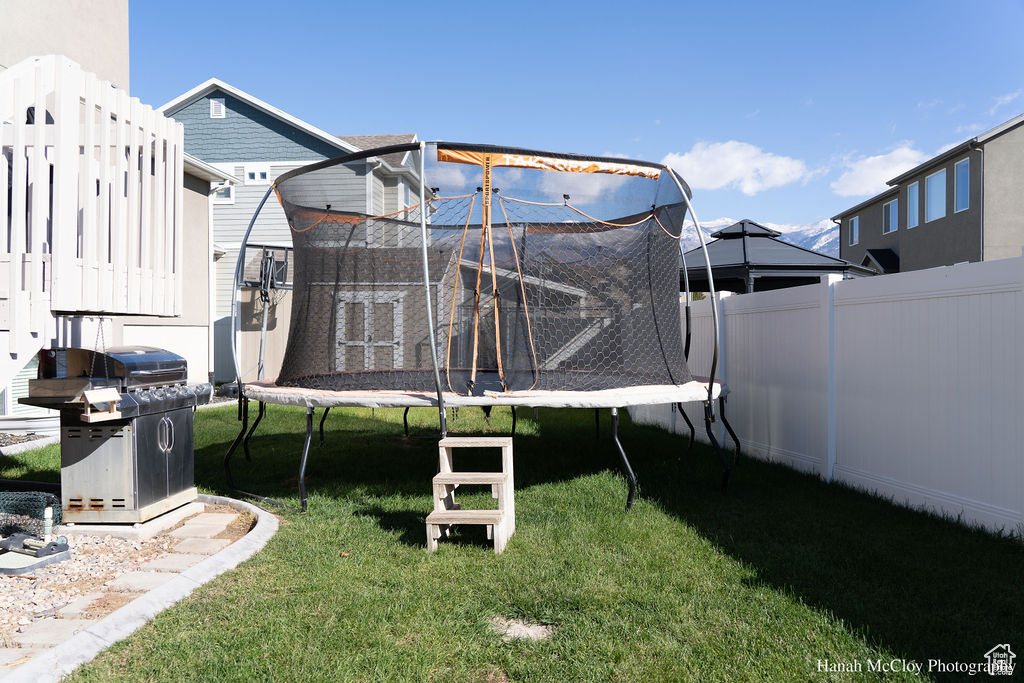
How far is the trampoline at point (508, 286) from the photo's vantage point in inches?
191

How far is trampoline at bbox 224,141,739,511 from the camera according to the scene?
191 inches

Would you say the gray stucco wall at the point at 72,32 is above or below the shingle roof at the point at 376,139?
below

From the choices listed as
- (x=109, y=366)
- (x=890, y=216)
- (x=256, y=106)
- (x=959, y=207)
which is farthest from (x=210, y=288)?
Result: (x=890, y=216)

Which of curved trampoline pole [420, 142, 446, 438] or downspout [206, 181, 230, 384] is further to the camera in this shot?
downspout [206, 181, 230, 384]

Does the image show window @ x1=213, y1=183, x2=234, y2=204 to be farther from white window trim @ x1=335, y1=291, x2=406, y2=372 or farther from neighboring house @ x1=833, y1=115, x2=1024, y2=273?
neighboring house @ x1=833, y1=115, x2=1024, y2=273

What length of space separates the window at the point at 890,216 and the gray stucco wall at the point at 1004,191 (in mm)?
4769

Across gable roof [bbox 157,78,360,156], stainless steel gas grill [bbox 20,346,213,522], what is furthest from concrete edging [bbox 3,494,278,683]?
gable roof [bbox 157,78,360,156]

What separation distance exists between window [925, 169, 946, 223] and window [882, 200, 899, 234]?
2.05 meters

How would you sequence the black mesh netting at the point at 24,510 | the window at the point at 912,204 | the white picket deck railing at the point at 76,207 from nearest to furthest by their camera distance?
the white picket deck railing at the point at 76,207, the black mesh netting at the point at 24,510, the window at the point at 912,204

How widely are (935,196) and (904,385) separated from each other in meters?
18.1

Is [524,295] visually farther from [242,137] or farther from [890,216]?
[890,216]

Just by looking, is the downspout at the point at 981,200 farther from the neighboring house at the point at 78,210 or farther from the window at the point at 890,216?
the neighboring house at the point at 78,210

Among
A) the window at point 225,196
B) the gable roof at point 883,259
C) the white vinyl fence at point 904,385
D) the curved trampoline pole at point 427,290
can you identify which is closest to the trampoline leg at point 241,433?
the curved trampoline pole at point 427,290

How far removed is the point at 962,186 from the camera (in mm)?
17781
